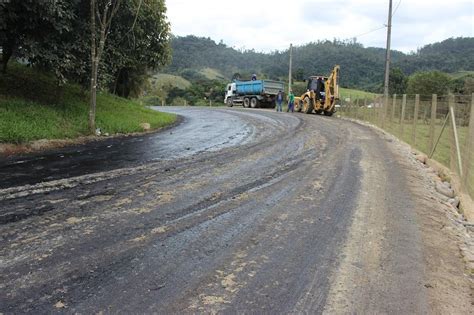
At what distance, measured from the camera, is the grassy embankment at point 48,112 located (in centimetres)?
1316

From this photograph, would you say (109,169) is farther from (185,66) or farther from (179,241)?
(185,66)

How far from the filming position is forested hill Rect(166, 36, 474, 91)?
9588 cm

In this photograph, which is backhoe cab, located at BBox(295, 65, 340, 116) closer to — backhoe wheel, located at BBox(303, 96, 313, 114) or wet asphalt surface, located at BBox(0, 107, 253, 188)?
backhoe wheel, located at BBox(303, 96, 313, 114)

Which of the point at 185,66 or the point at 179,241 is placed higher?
the point at 185,66

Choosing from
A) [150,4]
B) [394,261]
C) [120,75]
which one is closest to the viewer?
[394,261]

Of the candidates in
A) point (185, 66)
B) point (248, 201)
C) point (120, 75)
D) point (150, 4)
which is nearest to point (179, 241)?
point (248, 201)

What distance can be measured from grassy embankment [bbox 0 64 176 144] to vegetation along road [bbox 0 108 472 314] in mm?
2873

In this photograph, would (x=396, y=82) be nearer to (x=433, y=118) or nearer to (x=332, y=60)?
(x=332, y=60)

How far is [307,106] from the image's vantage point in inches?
1315

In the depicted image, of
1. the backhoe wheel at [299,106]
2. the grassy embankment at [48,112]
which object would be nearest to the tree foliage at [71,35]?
the grassy embankment at [48,112]

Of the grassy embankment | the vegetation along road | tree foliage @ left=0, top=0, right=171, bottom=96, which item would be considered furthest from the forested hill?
the vegetation along road

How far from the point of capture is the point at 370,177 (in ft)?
31.6

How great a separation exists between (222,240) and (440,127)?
9.27m

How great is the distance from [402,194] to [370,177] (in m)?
1.30
